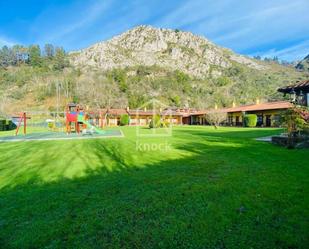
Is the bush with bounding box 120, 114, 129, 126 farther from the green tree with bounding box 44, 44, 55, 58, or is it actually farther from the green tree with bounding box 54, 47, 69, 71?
the green tree with bounding box 44, 44, 55, 58

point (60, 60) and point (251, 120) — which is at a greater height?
point (60, 60)

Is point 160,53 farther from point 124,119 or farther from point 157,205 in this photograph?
point 157,205

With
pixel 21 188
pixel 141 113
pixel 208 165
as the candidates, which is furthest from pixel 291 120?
pixel 141 113

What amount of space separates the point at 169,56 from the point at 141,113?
2714 inches

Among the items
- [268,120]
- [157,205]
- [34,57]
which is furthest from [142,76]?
[157,205]

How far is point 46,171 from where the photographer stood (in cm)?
588

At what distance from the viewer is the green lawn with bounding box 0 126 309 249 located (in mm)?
2535

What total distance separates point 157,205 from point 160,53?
111 m

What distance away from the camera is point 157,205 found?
348cm

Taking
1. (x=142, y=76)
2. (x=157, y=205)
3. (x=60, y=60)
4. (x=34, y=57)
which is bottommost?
(x=157, y=205)

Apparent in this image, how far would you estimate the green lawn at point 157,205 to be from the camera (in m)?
2.54

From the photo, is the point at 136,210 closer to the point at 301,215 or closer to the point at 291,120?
the point at 301,215

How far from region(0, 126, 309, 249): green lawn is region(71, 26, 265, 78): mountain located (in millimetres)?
87169

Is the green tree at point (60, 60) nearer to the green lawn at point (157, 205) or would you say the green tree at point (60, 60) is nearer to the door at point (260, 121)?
the door at point (260, 121)
